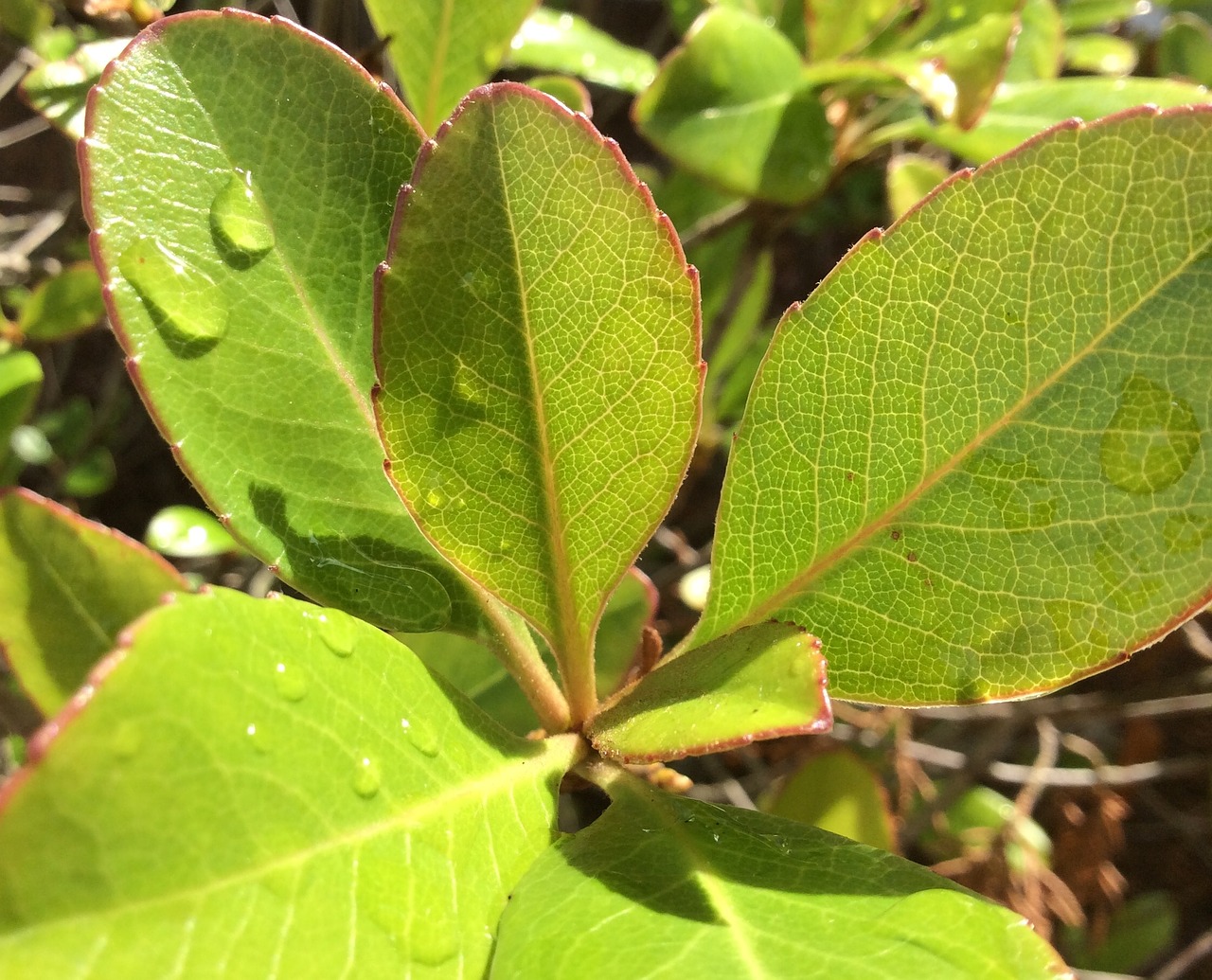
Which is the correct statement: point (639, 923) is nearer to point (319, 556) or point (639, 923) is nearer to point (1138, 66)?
point (319, 556)

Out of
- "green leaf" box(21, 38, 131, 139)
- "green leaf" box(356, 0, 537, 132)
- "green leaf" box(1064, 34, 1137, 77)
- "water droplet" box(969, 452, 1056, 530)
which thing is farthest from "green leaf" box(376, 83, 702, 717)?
"green leaf" box(1064, 34, 1137, 77)

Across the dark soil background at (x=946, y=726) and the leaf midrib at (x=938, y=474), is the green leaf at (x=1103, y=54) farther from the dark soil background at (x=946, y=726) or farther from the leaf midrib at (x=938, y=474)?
the leaf midrib at (x=938, y=474)

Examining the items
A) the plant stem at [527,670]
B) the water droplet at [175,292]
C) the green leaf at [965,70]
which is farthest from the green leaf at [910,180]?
the water droplet at [175,292]

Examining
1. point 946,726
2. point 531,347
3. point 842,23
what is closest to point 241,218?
point 531,347

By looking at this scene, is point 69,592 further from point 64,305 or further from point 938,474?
point 64,305

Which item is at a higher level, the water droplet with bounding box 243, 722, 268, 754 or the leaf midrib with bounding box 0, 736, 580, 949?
the water droplet with bounding box 243, 722, 268, 754

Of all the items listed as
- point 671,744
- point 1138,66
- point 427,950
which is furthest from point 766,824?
point 1138,66

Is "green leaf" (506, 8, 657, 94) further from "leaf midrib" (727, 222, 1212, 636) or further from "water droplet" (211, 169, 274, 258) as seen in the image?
"leaf midrib" (727, 222, 1212, 636)
